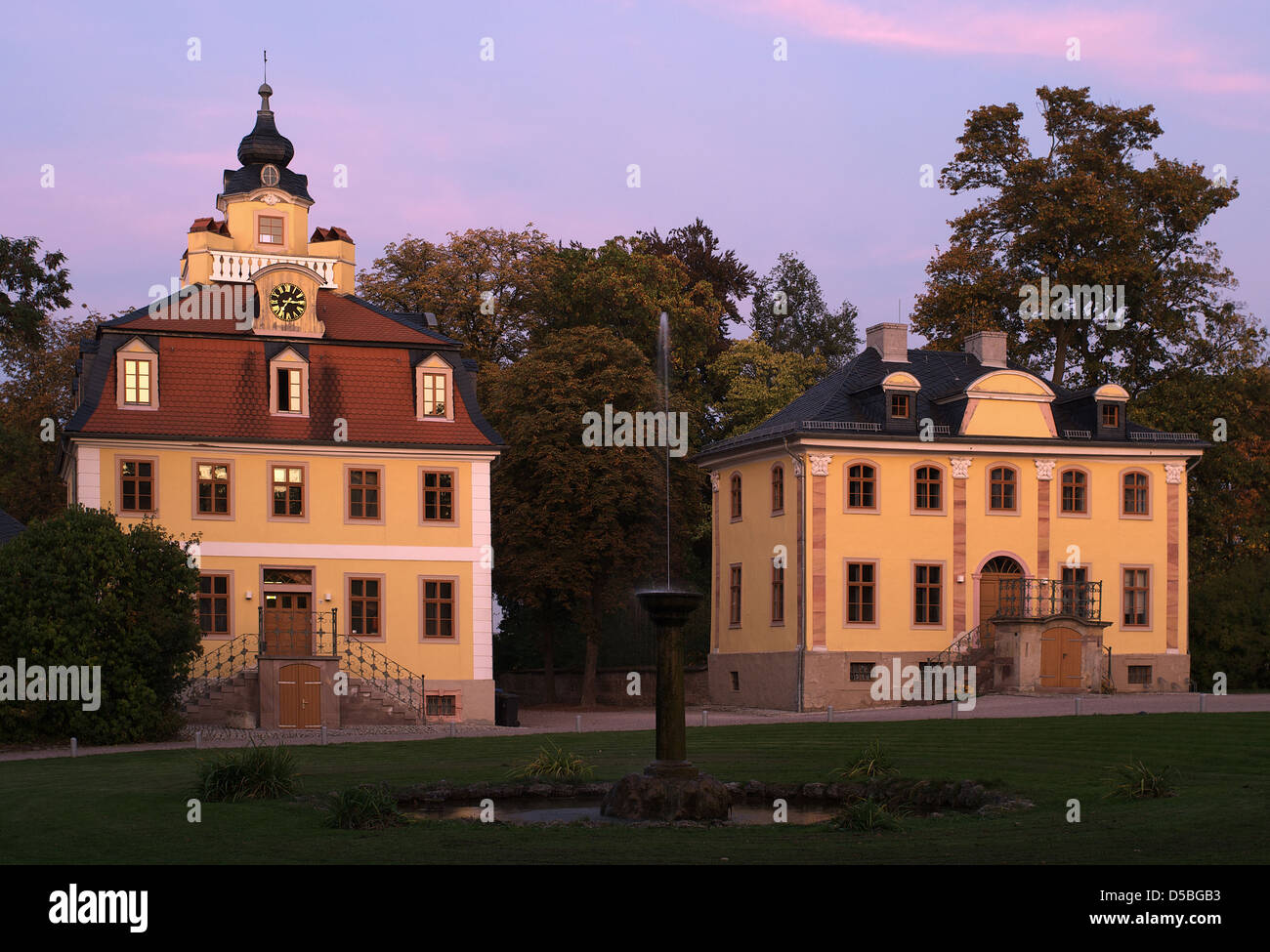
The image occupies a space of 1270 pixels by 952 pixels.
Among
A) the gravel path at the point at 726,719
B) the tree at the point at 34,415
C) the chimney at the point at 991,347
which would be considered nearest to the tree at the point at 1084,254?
the chimney at the point at 991,347

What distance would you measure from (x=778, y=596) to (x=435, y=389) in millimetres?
11950

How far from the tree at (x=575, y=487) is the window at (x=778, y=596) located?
538 cm

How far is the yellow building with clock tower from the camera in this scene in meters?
39.7

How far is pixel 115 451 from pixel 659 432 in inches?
756

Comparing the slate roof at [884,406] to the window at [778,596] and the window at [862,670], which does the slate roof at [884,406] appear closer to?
the window at [778,596]

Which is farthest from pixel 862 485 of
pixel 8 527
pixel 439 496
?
pixel 8 527

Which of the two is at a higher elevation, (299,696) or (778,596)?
(778,596)

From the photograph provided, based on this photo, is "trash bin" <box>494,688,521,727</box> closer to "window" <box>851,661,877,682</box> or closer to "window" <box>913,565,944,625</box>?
"window" <box>851,661,877,682</box>

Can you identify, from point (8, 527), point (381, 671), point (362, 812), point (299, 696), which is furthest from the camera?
point (8, 527)

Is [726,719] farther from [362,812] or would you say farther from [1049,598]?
[362,812]

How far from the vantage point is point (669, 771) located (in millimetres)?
19109

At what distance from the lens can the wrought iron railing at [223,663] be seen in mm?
38406
